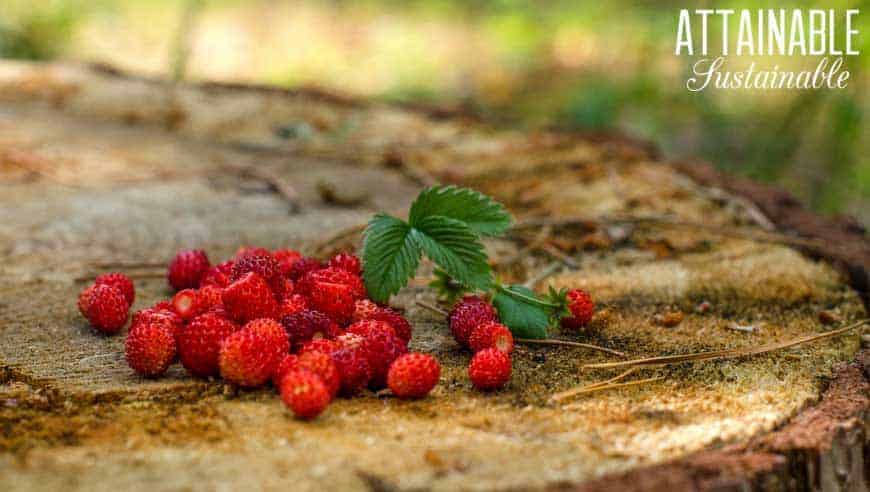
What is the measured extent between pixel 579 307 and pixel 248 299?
1.94 feet

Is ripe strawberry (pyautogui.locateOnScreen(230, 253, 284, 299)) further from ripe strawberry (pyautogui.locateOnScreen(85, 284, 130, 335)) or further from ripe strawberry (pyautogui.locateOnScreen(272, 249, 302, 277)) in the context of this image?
ripe strawberry (pyautogui.locateOnScreen(85, 284, 130, 335))

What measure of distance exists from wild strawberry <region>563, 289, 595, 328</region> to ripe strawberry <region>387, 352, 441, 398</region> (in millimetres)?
401

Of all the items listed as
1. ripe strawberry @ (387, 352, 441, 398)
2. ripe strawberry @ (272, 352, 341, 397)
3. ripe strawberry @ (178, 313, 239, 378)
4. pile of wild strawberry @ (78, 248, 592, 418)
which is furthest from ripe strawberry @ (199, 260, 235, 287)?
ripe strawberry @ (387, 352, 441, 398)

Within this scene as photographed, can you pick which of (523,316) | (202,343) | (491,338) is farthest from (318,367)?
(523,316)

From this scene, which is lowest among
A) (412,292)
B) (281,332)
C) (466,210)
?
(412,292)

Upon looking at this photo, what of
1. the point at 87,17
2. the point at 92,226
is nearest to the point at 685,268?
the point at 92,226

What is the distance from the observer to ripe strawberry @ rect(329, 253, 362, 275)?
1.62 m

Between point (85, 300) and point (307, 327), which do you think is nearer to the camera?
point (307, 327)

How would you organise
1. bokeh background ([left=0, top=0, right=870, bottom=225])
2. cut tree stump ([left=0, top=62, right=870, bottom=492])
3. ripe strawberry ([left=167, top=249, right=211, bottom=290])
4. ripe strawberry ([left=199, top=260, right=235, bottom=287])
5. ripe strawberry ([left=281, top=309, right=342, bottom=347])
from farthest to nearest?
1. bokeh background ([left=0, top=0, right=870, bottom=225])
2. ripe strawberry ([left=167, top=249, right=211, bottom=290])
3. ripe strawberry ([left=199, top=260, right=235, bottom=287])
4. ripe strawberry ([left=281, top=309, right=342, bottom=347])
5. cut tree stump ([left=0, top=62, right=870, bottom=492])

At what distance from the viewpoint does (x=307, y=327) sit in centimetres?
138

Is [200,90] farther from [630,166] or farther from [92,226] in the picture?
[630,166]

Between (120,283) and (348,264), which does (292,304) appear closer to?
(348,264)

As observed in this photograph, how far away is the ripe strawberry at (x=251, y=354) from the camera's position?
1.28 m

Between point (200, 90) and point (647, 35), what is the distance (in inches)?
128
